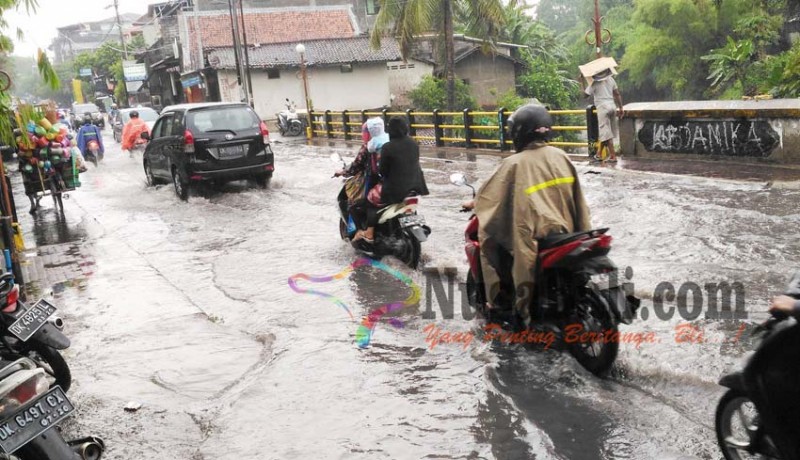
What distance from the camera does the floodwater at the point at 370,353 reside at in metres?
4.40

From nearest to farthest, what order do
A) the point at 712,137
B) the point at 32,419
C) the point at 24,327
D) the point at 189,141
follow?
the point at 32,419 < the point at 24,327 < the point at 712,137 < the point at 189,141

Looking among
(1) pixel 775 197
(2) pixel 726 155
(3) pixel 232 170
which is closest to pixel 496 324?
(1) pixel 775 197

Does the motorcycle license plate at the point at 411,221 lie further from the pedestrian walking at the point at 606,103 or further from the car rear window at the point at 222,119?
the car rear window at the point at 222,119

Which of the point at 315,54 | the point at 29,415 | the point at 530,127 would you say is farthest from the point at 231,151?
the point at 315,54

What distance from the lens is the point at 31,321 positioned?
4.66m

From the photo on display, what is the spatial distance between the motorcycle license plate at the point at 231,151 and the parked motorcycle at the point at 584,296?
9.99m

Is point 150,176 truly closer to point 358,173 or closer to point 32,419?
point 358,173

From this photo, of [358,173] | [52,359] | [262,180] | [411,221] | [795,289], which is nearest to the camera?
[795,289]

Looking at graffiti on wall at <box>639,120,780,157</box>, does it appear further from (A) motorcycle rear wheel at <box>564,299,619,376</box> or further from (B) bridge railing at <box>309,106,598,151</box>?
(A) motorcycle rear wheel at <box>564,299,619,376</box>

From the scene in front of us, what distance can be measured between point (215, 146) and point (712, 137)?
8.40 metres

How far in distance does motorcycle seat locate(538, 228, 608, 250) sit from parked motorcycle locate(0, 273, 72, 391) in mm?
2993

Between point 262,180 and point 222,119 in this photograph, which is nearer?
point 222,119

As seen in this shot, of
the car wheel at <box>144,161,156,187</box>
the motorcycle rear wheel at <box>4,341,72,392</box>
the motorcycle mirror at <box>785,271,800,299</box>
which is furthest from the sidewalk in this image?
the motorcycle rear wheel at <box>4,341,72,392</box>

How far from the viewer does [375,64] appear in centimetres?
4075
